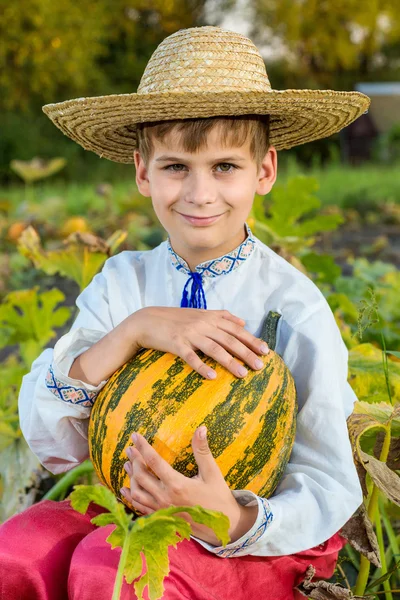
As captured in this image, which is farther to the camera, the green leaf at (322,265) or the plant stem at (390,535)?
the green leaf at (322,265)

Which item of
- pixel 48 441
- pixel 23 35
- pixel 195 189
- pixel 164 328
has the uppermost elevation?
pixel 23 35

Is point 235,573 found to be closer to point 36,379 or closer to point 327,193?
point 36,379

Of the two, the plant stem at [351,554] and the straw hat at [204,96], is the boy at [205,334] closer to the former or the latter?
the straw hat at [204,96]

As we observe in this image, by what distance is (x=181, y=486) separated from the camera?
1.65 m

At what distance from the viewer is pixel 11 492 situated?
2.50 meters

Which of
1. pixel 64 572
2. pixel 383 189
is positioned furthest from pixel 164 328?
pixel 383 189

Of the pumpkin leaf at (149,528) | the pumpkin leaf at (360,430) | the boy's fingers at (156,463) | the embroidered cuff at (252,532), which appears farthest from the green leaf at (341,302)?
the pumpkin leaf at (149,528)

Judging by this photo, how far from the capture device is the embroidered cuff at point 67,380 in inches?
75.0

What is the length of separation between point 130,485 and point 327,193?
884 centimetres

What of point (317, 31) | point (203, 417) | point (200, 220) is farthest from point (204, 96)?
point (317, 31)

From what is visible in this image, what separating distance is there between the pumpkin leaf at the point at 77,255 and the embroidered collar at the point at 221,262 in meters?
0.73

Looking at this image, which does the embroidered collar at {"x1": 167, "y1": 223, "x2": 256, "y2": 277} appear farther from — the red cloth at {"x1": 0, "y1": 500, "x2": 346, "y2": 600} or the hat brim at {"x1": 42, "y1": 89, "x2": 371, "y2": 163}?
the red cloth at {"x1": 0, "y1": 500, "x2": 346, "y2": 600}

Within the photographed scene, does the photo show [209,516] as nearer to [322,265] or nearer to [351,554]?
[351,554]

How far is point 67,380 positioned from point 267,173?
782 mm
